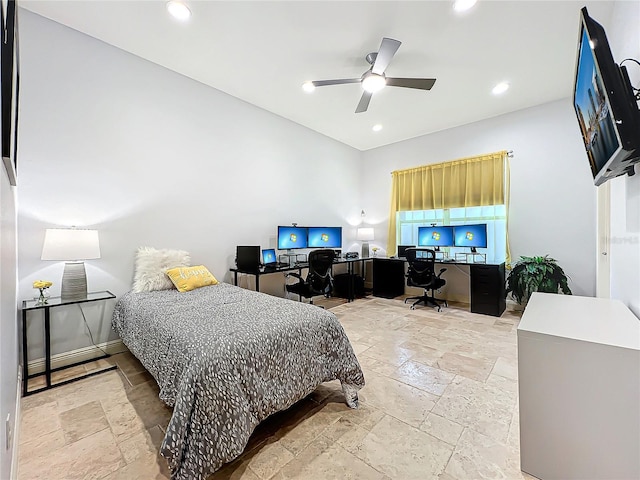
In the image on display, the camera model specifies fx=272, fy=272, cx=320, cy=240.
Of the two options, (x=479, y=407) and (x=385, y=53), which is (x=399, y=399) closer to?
(x=479, y=407)

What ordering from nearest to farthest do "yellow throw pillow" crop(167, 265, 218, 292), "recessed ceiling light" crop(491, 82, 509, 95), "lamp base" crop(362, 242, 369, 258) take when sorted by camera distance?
1. "yellow throw pillow" crop(167, 265, 218, 292)
2. "recessed ceiling light" crop(491, 82, 509, 95)
3. "lamp base" crop(362, 242, 369, 258)

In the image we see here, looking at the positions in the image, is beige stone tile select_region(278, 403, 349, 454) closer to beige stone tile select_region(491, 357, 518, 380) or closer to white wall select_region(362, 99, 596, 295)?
beige stone tile select_region(491, 357, 518, 380)

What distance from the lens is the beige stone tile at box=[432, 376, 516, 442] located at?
5.39 ft

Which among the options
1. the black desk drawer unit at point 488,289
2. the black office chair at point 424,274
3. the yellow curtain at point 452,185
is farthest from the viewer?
the yellow curtain at point 452,185

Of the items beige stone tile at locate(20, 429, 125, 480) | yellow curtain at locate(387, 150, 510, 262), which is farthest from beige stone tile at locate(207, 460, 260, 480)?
yellow curtain at locate(387, 150, 510, 262)

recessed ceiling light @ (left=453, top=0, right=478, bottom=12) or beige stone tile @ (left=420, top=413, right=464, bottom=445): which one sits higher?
recessed ceiling light @ (left=453, top=0, right=478, bottom=12)

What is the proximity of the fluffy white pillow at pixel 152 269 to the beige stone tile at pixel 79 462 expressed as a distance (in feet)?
4.71

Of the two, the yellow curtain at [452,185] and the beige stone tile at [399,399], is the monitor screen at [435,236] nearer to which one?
the yellow curtain at [452,185]

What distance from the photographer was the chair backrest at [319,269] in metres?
3.72

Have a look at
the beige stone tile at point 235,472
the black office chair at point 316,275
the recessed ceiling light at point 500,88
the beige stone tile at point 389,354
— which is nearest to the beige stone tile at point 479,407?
the beige stone tile at point 389,354

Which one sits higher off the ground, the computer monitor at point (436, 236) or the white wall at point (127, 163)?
the white wall at point (127, 163)

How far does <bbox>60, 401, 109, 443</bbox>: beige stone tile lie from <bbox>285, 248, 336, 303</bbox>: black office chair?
2320 mm

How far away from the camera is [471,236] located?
14.0 feet

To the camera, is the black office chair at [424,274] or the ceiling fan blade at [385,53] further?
the black office chair at [424,274]
